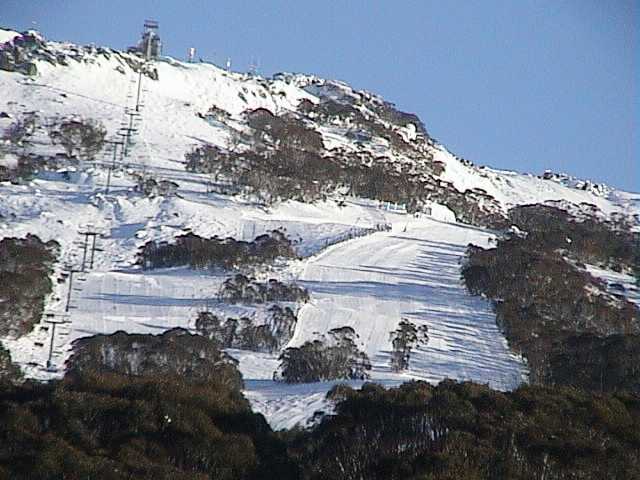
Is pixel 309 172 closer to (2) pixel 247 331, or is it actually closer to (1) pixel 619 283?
(1) pixel 619 283

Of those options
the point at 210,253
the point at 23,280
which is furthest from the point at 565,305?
the point at 23,280

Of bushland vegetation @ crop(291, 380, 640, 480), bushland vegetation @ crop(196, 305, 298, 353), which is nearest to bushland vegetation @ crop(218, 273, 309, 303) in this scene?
bushland vegetation @ crop(196, 305, 298, 353)

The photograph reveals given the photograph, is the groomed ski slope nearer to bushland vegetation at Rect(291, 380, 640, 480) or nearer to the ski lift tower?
bushland vegetation at Rect(291, 380, 640, 480)

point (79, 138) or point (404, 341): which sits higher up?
point (79, 138)

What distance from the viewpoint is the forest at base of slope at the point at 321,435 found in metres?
11.2

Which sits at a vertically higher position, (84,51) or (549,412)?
(84,51)

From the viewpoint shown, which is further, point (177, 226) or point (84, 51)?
point (84, 51)

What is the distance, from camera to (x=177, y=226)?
5062 cm

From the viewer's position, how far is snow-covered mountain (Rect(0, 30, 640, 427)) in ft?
106

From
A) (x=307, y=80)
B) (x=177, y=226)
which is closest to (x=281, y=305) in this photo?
(x=177, y=226)

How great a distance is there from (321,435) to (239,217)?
4041 cm

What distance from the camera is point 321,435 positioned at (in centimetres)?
1449

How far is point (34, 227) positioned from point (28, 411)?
36245 millimetres

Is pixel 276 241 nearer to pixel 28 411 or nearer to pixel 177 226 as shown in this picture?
pixel 177 226
